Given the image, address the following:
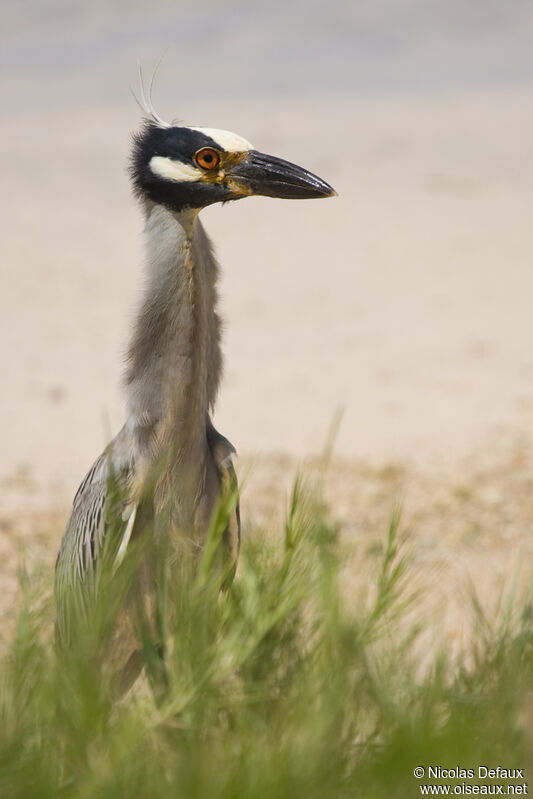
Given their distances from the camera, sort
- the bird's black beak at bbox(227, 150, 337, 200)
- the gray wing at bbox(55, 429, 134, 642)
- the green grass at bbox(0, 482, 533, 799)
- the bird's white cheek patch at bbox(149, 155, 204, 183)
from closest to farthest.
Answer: the green grass at bbox(0, 482, 533, 799), the gray wing at bbox(55, 429, 134, 642), the bird's white cheek patch at bbox(149, 155, 204, 183), the bird's black beak at bbox(227, 150, 337, 200)

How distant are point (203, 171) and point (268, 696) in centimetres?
201

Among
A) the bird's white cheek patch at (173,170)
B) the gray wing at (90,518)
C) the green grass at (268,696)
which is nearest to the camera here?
the green grass at (268,696)

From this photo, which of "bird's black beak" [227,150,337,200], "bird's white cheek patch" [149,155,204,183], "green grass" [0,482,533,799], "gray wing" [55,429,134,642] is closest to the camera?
"green grass" [0,482,533,799]

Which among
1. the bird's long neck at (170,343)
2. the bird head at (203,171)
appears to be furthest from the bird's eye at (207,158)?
the bird's long neck at (170,343)

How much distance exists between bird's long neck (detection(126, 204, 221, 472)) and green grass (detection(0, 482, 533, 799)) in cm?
147

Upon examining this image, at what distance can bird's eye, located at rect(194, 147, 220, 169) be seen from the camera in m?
3.19

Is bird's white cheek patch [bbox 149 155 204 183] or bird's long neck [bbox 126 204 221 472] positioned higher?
bird's white cheek patch [bbox 149 155 204 183]

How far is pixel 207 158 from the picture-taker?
3.21 m

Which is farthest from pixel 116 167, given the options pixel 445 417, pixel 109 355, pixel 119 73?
pixel 445 417

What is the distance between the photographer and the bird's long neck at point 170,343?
310cm

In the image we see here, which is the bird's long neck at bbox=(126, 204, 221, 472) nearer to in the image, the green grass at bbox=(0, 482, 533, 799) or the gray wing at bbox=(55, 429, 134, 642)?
the gray wing at bbox=(55, 429, 134, 642)

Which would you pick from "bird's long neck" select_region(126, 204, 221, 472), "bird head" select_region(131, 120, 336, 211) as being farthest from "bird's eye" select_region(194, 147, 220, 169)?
"bird's long neck" select_region(126, 204, 221, 472)

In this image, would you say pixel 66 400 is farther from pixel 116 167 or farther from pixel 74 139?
pixel 74 139

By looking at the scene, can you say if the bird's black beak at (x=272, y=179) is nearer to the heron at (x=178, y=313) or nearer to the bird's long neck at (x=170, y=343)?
the heron at (x=178, y=313)
